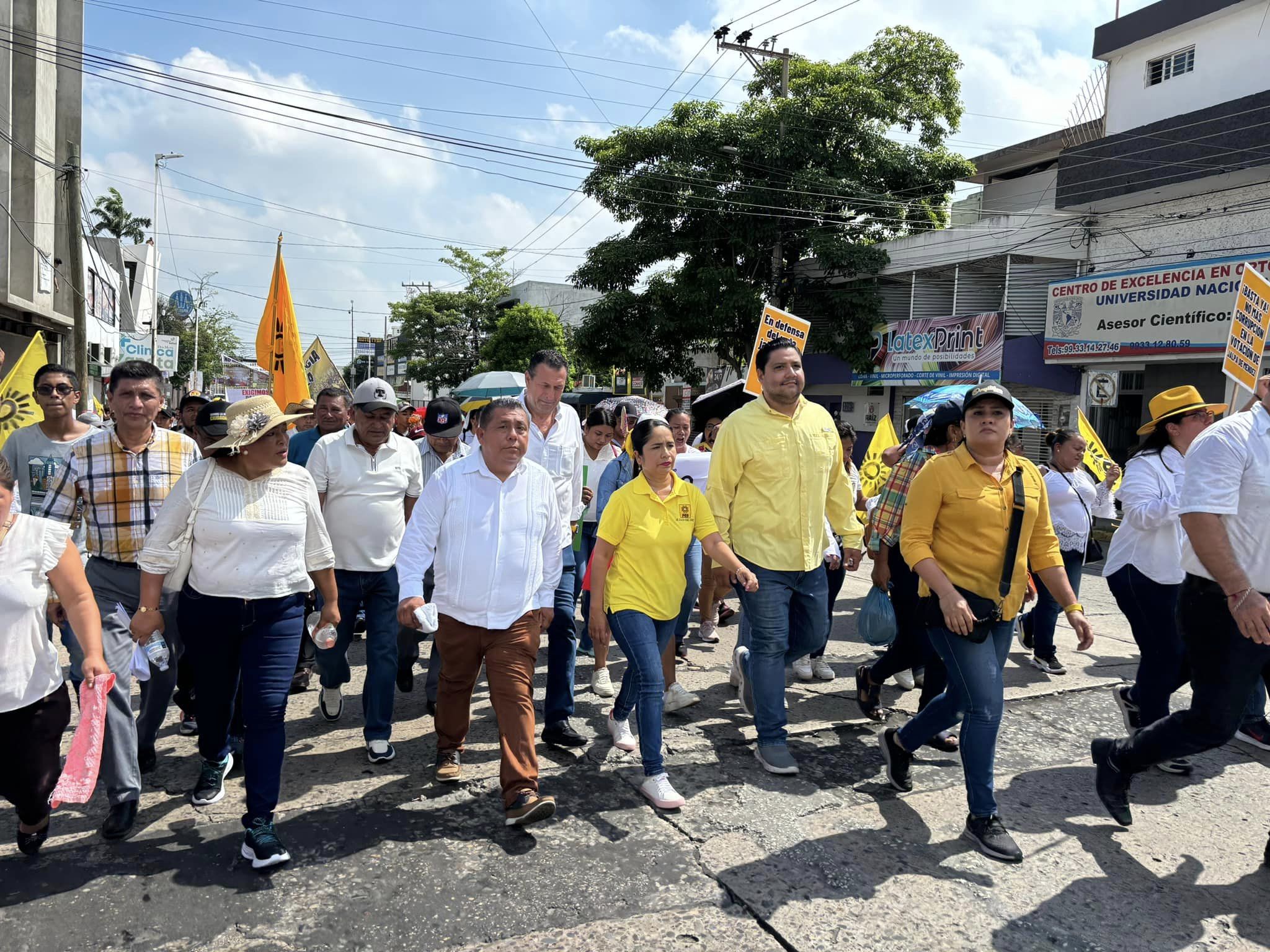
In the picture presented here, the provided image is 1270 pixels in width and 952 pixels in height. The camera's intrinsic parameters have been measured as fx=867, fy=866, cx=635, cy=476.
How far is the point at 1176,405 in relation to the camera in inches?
183

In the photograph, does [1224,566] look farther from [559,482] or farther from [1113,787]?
[559,482]

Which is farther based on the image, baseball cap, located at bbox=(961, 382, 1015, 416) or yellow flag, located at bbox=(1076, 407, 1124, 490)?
yellow flag, located at bbox=(1076, 407, 1124, 490)

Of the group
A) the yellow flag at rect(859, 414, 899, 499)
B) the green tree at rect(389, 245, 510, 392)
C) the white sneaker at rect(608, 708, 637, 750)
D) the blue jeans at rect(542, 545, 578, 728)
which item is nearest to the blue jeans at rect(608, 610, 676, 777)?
the white sneaker at rect(608, 708, 637, 750)

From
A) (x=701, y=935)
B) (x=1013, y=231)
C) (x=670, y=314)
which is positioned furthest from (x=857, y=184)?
(x=701, y=935)

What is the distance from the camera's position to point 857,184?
74.1 feet

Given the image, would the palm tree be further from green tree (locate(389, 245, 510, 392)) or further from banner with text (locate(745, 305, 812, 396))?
banner with text (locate(745, 305, 812, 396))

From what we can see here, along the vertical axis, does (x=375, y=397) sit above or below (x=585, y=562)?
above

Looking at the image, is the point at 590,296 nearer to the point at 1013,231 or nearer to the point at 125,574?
the point at 1013,231

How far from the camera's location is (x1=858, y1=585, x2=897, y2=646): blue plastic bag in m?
5.21

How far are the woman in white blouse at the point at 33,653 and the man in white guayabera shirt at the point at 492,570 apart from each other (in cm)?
116

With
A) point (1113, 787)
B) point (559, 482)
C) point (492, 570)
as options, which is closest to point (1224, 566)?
point (1113, 787)

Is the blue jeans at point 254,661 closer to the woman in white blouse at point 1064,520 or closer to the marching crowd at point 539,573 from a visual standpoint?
the marching crowd at point 539,573

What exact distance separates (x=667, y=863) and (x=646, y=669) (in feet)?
2.76

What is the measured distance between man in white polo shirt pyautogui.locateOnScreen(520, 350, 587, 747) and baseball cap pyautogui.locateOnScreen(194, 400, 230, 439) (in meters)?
1.51
